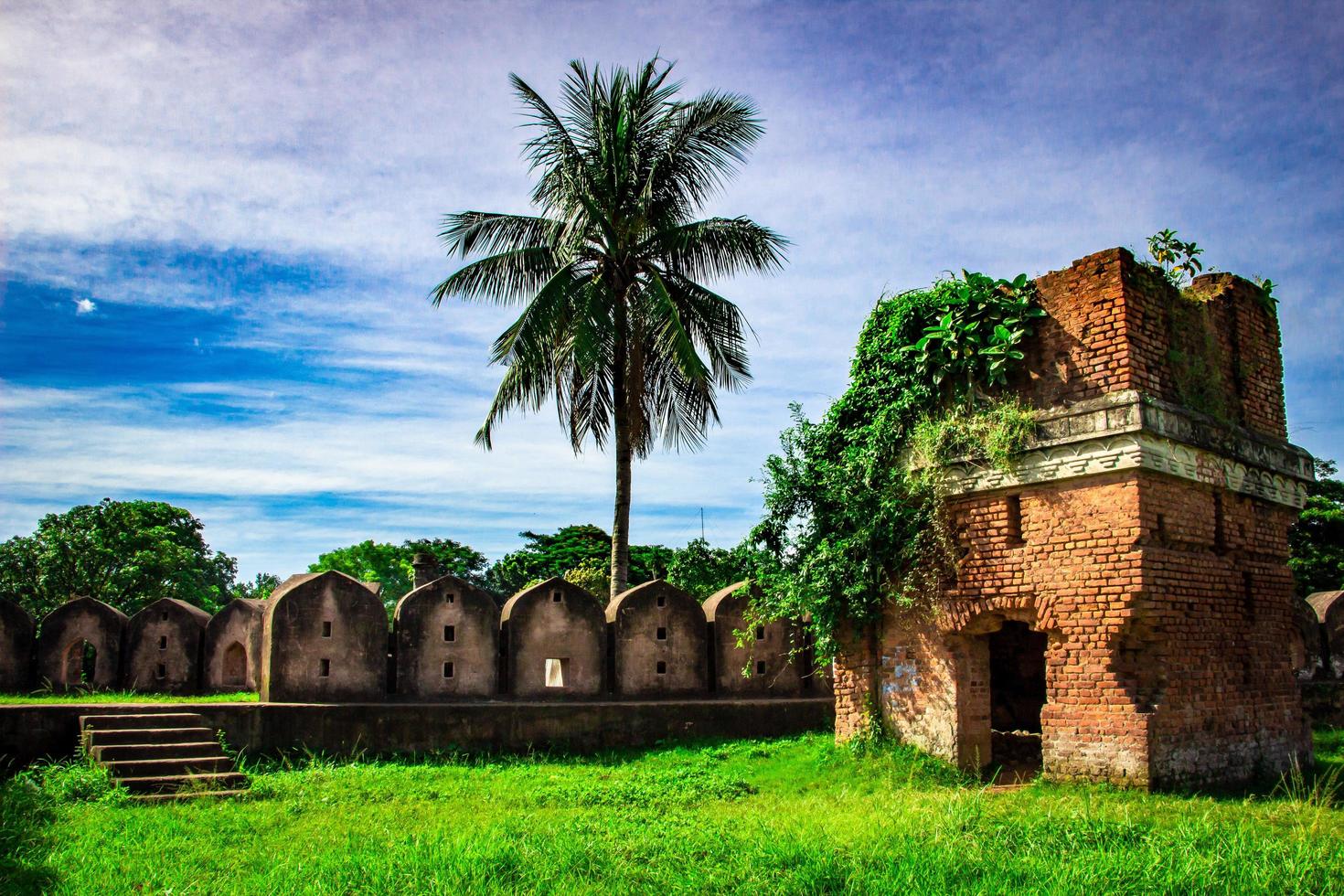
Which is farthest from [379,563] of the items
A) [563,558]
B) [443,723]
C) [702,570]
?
[443,723]

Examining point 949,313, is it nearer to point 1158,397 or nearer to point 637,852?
point 1158,397

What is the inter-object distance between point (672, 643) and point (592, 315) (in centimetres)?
473

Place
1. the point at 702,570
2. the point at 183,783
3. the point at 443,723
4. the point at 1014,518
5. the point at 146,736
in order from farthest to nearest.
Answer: the point at 702,570 → the point at 443,723 → the point at 1014,518 → the point at 146,736 → the point at 183,783

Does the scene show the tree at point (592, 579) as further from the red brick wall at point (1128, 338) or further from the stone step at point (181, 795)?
the red brick wall at point (1128, 338)

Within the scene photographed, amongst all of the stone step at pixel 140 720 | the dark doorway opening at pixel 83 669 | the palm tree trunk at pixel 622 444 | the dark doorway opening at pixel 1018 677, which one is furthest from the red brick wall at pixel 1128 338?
the dark doorway opening at pixel 83 669

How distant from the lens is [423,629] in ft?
38.7

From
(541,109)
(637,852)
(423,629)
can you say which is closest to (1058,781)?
(637,852)

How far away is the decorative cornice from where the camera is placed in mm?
8633

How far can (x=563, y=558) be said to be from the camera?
36.1m

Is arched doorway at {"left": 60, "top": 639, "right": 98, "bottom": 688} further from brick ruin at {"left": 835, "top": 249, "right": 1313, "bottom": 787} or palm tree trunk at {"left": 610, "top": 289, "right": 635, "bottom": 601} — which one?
brick ruin at {"left": 835, "top": 249, "right": 1313, "bottom": 787}

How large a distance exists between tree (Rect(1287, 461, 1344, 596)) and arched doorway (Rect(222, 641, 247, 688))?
61.1 ft

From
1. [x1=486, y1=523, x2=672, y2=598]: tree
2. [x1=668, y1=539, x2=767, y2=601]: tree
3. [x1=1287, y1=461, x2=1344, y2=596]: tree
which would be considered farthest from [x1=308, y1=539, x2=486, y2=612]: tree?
[x1=1287, y1=461, x2=1344, y2=596]: tree

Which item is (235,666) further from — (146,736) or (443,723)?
(146,736)

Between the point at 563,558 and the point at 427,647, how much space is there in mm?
24390
